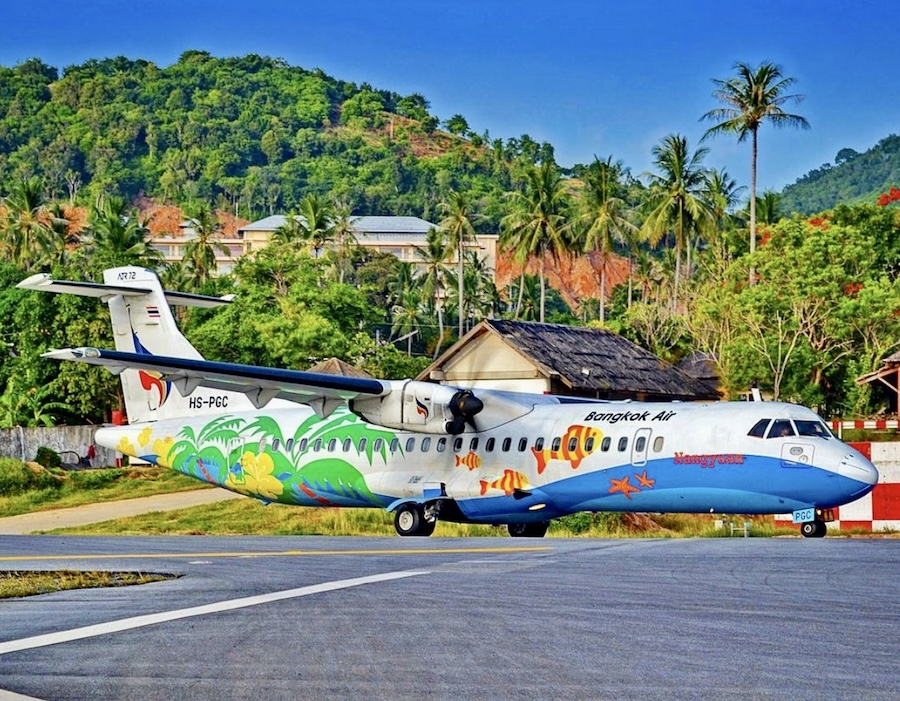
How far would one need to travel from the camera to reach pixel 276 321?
249 ft

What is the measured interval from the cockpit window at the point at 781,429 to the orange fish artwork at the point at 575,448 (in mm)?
3405

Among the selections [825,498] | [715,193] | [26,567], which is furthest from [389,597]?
[715,193]

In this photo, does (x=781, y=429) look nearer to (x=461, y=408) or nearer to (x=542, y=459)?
(x=542, y=459)

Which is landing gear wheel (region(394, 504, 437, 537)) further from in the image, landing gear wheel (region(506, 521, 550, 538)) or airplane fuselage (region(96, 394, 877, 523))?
landing gear wheel (region(506, 521, 550, 538))

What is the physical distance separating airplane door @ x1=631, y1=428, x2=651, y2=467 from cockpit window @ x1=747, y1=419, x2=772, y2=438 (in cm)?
198

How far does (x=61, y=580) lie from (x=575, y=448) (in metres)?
13.3

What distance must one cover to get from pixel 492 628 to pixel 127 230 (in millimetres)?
84495

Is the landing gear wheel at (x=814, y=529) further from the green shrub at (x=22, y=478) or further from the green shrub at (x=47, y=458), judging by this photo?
the green shrub at (x=47, y=458)

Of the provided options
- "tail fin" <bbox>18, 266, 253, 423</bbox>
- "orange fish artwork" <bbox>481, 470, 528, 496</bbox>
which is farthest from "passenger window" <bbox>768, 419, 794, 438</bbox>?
"tail fin" <bbox>18, 266, 253, 423</bbox>

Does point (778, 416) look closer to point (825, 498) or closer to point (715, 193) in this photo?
point (825, 498)

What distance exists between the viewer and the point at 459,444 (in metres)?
29.2

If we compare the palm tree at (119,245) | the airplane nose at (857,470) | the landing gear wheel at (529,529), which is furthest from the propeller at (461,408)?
the palm tree at (119,245)

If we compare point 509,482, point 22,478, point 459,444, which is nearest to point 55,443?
point 22,478

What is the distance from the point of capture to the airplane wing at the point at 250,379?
2635 centimetres
